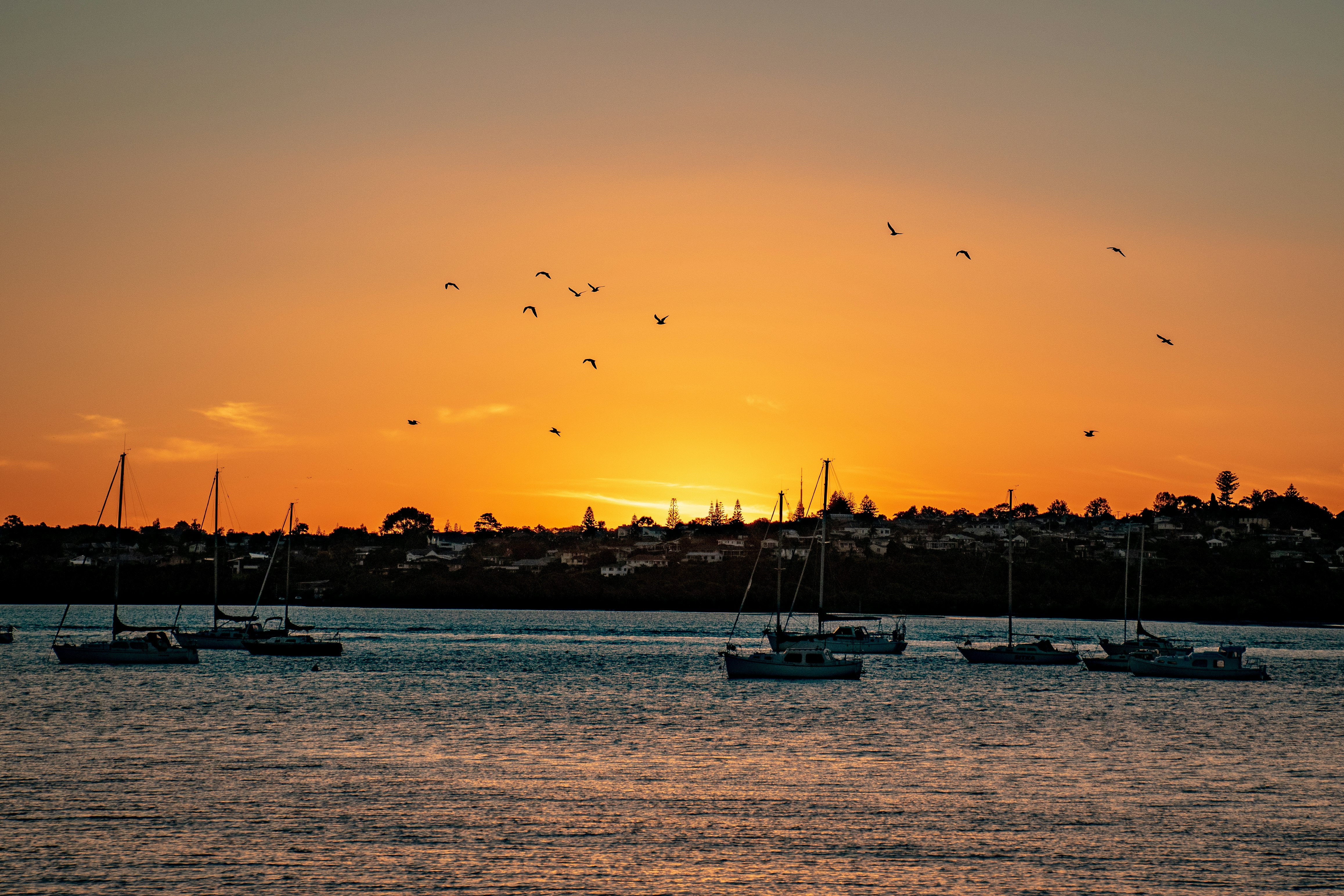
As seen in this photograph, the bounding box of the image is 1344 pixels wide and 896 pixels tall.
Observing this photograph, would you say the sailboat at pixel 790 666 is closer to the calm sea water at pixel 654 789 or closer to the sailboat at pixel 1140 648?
the calm sea water at pixel 654 789

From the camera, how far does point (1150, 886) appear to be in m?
28.3

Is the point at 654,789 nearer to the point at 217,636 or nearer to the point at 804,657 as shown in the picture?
the point at 804,657

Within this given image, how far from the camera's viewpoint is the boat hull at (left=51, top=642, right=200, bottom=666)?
282ft

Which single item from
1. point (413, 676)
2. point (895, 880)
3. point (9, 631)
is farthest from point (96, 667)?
point (895, 880)

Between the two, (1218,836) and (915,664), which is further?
(915,664)

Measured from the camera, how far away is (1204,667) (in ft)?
294

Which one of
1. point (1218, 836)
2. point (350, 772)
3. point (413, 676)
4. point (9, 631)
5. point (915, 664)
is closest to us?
point (1218, 836)

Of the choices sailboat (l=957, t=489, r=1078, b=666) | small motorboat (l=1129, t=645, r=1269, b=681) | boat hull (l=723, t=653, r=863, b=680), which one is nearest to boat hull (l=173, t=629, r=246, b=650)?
boat hull (l=723, t=653, r=863, b=680)

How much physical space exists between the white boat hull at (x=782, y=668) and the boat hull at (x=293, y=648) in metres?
34.0

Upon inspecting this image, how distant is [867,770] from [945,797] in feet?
18.0

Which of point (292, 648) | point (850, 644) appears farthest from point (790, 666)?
point (292, 648)

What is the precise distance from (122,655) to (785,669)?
44503mm

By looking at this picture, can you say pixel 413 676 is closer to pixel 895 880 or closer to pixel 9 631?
pixel 9 631

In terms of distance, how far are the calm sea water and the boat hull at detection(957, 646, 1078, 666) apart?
67.1ft
